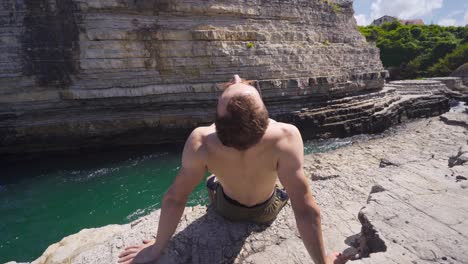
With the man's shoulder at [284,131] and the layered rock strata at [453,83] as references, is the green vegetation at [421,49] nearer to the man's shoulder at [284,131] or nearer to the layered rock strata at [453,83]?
the layered rock strata at [453,83]

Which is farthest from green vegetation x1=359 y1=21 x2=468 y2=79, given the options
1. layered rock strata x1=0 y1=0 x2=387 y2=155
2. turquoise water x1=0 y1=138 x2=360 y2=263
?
turquoise water x1=0 y1=138 x2=360 y2=263

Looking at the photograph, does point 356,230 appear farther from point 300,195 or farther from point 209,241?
point 209,241

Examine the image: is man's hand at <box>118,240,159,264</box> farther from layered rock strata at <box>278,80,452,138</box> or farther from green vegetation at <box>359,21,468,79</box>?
green vegetation at <box>359,21,468,79</box>

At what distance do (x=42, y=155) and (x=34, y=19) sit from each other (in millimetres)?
3916

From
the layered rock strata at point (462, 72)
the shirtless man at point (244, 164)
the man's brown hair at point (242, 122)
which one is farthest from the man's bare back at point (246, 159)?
the layered rock strata at point (462, 72)

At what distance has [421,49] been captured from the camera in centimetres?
2334

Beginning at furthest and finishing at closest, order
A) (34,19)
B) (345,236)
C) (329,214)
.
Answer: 1. (34,19)
2. (329,214)
3. (345,236)

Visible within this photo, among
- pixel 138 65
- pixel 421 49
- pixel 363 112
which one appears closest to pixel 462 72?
pixel 421 49

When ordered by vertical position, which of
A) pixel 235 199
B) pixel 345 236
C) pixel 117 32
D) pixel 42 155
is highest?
pixel 117 32

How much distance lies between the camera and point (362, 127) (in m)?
10.0

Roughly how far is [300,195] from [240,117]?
21.5 inches

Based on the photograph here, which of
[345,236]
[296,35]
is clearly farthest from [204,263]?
[296,35]

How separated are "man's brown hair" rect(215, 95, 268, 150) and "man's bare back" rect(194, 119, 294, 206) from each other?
0.59 ft

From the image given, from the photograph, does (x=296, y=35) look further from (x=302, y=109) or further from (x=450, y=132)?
(x=450, y=132)
